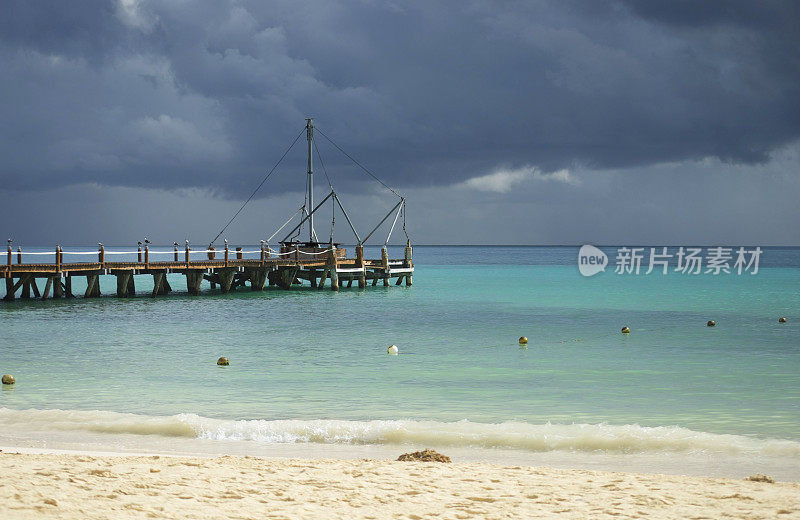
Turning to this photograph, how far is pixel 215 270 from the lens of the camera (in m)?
48.6

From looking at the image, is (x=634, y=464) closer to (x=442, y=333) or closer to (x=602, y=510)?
(x=602, y=510)

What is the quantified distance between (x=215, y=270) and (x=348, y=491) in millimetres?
42755

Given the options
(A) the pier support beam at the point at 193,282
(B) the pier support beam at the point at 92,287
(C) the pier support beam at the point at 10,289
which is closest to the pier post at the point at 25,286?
(C) the pier support beam at the point at 10,289

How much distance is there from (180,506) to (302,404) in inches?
289

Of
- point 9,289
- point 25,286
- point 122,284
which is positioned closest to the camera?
point 9,289

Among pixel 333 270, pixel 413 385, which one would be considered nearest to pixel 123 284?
pixel 333 270

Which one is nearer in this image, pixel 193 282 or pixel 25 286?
pixel 25 286

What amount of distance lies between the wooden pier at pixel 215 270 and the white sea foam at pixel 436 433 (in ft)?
92.3

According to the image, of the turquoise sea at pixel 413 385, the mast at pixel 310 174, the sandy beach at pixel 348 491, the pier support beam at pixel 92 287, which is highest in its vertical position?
the mast at pixel 310 174

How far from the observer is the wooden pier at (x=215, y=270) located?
129ft

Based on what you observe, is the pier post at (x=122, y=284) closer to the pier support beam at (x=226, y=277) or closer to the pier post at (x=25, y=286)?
the pier post at (x=25, y=286)

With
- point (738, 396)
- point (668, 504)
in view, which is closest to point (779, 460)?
point (668, 504)

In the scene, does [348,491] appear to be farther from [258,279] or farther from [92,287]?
[258,279]

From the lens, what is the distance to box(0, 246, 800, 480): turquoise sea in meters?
10.8
